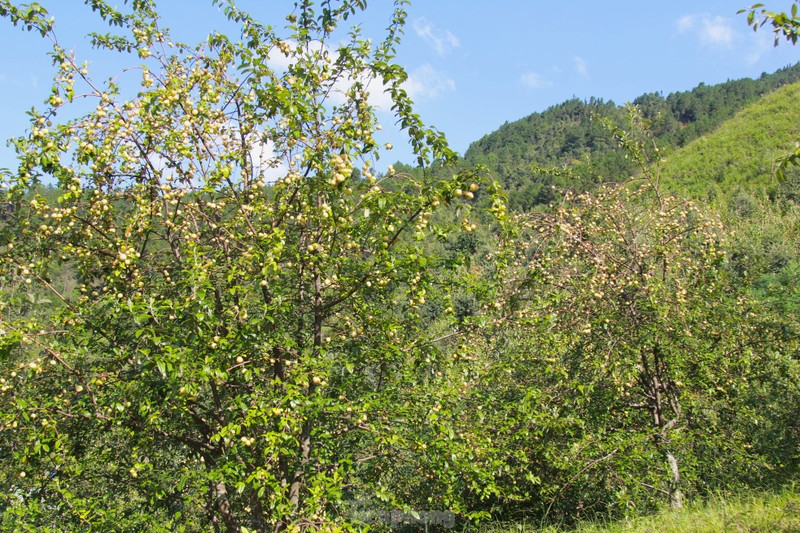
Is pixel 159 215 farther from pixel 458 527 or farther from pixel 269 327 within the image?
pixel 458 527


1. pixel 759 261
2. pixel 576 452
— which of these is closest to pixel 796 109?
pixel 759 261

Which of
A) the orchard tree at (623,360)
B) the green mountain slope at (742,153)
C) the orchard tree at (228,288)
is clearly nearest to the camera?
the orchard tree at (228,288)

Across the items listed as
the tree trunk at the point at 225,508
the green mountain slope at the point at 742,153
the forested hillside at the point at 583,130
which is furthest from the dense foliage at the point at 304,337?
the forested hillside at the point at 583,130

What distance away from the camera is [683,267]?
25.6ft

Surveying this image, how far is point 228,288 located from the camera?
4062mm

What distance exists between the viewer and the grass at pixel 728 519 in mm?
4246

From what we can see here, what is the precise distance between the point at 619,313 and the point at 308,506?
4392 millimetres

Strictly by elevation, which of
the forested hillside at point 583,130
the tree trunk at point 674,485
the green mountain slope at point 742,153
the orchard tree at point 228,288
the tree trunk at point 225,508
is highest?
the forested hillside at point 583,130

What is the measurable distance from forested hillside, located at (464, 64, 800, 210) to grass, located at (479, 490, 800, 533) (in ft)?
156

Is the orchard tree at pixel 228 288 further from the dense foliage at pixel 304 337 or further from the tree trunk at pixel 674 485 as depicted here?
the tree trunk at pixel 674 485

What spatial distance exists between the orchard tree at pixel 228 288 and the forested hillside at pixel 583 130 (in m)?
48.6

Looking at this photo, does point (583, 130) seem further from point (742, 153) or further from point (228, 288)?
point (228, 288)

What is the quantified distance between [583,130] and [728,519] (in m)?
109

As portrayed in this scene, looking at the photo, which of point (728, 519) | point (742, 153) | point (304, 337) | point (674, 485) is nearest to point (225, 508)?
point (304, 337)
